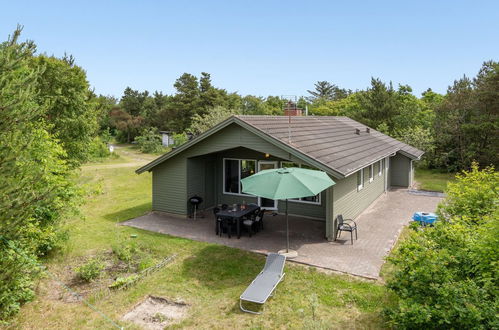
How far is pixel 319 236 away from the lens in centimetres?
1162

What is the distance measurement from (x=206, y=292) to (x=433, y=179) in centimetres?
2183

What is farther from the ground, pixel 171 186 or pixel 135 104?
pixel 135 104

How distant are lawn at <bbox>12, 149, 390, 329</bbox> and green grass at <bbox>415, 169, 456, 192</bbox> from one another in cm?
1545

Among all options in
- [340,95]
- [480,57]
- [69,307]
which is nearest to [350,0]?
[480,57]

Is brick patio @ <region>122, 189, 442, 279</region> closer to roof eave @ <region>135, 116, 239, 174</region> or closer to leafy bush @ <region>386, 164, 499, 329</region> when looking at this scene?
roof eave @ <region>135, 116, 239, 174</region>

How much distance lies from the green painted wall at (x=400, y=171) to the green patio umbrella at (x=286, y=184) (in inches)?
512

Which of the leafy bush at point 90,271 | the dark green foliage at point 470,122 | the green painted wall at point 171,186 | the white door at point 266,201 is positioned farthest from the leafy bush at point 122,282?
the dark green foliage at point 470,122

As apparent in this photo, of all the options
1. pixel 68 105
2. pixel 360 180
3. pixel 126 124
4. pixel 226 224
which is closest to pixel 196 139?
pixel 226 224

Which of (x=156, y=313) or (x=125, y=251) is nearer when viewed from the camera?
(x=156, y=313)

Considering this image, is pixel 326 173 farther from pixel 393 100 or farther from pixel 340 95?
pixel 340 95

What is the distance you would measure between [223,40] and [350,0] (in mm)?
12467

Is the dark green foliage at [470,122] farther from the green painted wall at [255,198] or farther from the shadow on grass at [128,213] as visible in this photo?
the shadow on grass at [128,213]

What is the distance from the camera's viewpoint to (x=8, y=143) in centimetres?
602

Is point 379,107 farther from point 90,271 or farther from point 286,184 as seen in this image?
point 90,271
